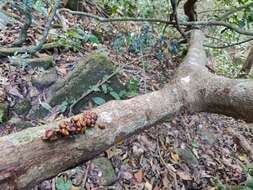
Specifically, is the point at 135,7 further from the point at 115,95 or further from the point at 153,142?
the point at 153,142

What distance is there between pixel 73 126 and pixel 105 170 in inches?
38.7

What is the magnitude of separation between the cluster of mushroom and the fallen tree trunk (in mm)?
24

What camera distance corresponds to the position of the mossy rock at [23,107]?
2098mm

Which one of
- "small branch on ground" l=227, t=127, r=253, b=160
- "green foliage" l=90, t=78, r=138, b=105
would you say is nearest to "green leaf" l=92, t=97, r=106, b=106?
"green foliage" l=90, t=78, r=138, b=105

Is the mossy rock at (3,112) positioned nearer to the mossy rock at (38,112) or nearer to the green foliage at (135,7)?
the mossy rock at (38,112)

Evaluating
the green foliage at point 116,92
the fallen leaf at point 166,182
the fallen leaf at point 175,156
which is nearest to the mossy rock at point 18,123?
the green foliage at point 116,92

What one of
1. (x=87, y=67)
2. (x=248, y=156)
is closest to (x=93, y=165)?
(x=87, y=67)

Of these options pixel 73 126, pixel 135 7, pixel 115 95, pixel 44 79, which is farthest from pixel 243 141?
pixel 73 126

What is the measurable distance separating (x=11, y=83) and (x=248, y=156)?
2237mm

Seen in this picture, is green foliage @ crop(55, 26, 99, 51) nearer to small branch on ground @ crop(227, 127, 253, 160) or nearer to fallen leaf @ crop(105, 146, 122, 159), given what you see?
fallen leaf @ crop(105, 146, 122, 159)

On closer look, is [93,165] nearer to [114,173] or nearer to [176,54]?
[114,173]

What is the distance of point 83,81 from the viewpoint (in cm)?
236

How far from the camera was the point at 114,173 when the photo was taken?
2.15 m

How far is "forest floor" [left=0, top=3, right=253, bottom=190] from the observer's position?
7.11ft
